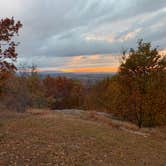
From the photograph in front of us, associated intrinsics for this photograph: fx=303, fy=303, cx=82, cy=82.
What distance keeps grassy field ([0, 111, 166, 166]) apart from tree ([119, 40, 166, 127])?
29.2 ft

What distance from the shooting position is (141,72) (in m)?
25.6

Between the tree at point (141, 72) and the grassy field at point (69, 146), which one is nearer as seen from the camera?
the grassy field at point (69, 146)

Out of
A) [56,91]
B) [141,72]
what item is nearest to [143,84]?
[141,72]

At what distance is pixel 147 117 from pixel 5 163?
61.8ft

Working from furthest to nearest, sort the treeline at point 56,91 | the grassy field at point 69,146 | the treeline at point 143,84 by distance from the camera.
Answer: the treeline at point 56,91 → the treeline at point 143,84 → the grassy field at point 69,146

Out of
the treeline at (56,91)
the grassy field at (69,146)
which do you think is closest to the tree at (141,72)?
the grassy field at (69,146)

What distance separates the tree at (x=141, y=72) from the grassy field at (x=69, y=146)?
8.90 meters

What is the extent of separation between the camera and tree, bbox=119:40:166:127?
82.5ft

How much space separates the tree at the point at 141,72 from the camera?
2514cm

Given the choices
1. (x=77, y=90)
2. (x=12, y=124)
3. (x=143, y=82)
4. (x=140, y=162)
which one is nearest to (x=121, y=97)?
(x=143, y=82)

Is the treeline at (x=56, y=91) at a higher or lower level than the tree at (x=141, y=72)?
lower

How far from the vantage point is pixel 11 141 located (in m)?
12.2

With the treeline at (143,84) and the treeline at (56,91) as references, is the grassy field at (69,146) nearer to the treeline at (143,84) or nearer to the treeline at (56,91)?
the treeline at (143,84)

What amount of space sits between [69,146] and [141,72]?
15059mm
